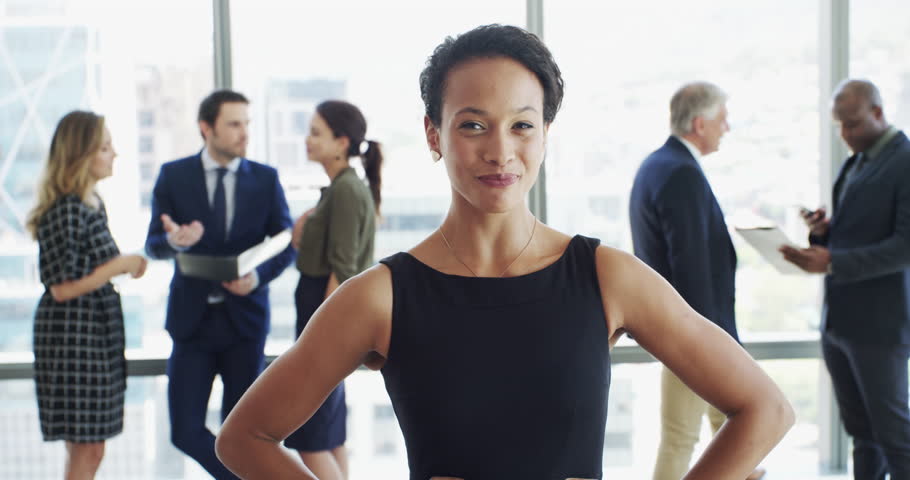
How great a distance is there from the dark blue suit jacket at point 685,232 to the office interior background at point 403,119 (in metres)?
0.84

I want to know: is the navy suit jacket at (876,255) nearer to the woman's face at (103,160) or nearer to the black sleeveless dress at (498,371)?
the black sleeveless dress at (498,371)

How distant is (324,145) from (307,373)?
6.83ft

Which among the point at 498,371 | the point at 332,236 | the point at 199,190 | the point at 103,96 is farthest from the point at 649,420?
the point at 498,371

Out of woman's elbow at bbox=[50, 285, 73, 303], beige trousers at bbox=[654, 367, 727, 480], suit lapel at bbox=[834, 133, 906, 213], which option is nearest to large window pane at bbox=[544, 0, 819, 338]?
suit lapel at bbox=[834, 133, 906, 213]

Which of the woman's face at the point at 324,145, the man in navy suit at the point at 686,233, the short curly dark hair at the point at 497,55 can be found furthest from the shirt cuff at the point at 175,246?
the short curly dark hair at the point at 497,55

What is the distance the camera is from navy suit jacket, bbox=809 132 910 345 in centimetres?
306

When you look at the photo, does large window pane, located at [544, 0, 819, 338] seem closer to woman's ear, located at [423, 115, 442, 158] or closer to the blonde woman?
the blonde woman

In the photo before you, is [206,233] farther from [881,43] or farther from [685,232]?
[881,43]

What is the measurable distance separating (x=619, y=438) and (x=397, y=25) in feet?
6.97

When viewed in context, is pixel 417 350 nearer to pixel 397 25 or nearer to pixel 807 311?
pixel 397 25

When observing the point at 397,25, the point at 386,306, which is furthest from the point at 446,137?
the point at 397,25

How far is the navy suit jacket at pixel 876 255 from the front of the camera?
10.0ft

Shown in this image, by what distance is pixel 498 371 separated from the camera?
1176 mm

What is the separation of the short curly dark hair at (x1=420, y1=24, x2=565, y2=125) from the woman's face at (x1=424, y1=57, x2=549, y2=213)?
0.04ft
